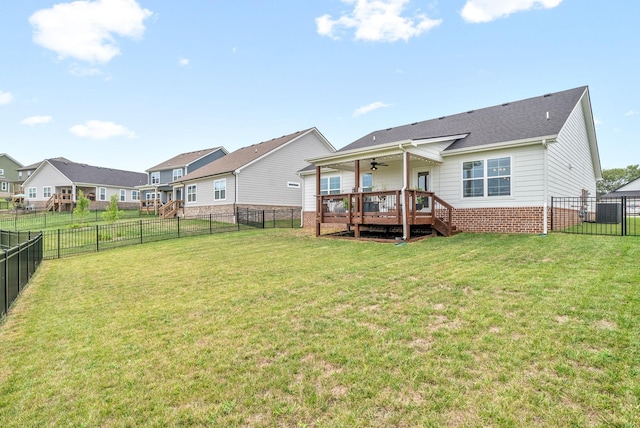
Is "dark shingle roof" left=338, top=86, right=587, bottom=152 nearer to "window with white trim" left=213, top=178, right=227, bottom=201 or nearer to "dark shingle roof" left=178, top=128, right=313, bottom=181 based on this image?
"dark shingle roof" left=178, top=128, right=313, bottom=181

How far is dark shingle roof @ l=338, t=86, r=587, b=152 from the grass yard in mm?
6499

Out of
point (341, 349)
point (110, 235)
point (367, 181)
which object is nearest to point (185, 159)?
point (110, 235)

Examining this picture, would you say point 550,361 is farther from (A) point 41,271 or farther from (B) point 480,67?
(B) point 480,67

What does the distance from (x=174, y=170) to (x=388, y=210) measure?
93.9ft

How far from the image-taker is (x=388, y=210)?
11.8m

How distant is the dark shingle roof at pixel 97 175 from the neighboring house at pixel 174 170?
4.52 meters

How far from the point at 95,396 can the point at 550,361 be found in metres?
3.94

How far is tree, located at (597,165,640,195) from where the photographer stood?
55391mm

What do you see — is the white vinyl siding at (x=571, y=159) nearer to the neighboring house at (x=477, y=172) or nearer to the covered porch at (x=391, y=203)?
the neighboring house at (x=477, y=172)

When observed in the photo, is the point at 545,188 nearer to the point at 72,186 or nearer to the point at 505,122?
the point at 505,122

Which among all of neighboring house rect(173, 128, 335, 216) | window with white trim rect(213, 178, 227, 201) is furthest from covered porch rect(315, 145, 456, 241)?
window with white trim rect(213, 178, 227, 201)

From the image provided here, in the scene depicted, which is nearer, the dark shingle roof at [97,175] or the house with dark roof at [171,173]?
the house with dark roof at [171,173]

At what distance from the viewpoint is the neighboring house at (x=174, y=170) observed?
3278 cm

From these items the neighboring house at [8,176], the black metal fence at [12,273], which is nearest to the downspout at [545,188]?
the black metal fence at [12,273]
